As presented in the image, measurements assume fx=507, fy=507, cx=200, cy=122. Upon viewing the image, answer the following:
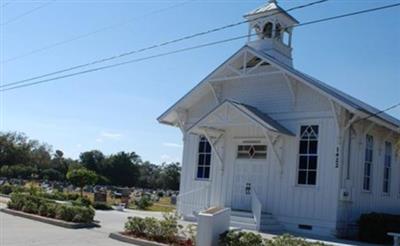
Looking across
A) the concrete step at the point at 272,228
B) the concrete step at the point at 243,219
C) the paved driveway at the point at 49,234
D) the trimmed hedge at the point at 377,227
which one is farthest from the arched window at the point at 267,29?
the paved driveway at the point at 49,234

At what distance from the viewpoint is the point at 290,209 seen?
1919cm

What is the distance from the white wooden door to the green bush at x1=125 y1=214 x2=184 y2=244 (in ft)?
21.3

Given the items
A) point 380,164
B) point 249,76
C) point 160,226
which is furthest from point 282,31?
point 160,226

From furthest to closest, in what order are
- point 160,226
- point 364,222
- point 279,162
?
point 279,162 → point 364,222 → point 160,226

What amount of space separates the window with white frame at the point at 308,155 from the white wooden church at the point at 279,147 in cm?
4

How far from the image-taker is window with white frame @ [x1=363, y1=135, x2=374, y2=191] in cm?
2002

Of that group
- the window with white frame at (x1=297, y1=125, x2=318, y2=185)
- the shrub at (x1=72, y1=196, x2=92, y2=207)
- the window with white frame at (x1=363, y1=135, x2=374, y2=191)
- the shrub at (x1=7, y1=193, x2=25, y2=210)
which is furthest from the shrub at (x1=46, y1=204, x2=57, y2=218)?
the window with white frame at (x1=363, y1=135, x2=374, y2=191)

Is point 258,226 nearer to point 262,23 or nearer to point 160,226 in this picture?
point 160,226

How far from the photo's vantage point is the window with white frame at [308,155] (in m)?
19.0

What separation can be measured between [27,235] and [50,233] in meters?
0.76

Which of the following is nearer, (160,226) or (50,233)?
(160,226)

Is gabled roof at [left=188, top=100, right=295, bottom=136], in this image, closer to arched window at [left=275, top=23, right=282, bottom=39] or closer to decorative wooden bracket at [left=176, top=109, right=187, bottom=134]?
decorative wooden bracket at [left=176, top=109, right=187, bottom=134]

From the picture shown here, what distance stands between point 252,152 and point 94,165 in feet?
265

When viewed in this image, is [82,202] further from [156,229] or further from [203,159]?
[156,229]
